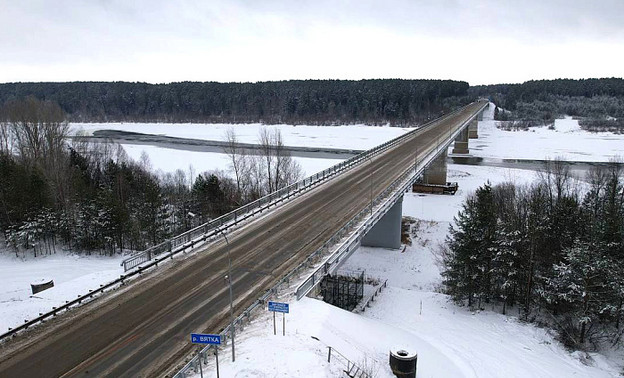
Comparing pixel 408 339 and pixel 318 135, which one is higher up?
pixel 318 135

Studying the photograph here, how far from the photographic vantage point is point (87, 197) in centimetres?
4912

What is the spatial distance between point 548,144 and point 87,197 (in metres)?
118

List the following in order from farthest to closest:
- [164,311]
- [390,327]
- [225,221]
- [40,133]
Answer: [40,133], [225,221], [390,327], [164,311]

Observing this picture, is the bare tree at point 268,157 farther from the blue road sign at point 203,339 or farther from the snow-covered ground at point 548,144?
the snow-covered ground at point 548,144

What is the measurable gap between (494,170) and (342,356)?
74846mm

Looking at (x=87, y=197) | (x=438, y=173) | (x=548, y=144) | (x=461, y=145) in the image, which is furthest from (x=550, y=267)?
(x=548, y=144)

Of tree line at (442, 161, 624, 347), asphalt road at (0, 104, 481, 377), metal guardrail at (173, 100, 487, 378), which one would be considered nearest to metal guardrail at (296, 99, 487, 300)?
metal guardrail at (173, 100, 487, 378)

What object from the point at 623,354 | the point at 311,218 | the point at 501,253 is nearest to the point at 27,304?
the point at 311,218

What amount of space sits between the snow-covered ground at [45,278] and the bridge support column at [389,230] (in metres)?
26.5

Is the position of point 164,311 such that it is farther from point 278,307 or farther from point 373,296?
point 373,296

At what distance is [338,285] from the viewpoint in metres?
37.1

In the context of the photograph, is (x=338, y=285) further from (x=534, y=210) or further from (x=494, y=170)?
(x=494, y=170)

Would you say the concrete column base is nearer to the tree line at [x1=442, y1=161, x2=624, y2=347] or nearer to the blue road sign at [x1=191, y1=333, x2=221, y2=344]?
the tree line at [x1=442, y1=161, x2=624, y2=347]

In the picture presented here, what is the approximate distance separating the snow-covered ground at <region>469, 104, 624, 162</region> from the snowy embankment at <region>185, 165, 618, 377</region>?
72.4m
